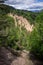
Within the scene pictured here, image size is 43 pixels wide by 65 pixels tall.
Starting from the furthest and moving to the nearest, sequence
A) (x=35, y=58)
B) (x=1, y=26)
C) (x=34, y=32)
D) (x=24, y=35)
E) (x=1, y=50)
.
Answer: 1. (x=24, y=35)
2. (x=34, y=32)
3. (x=35, y=58)
4. (x=1, y=50)
5. (x=1, y=26)

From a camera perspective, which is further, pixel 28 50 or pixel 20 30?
pixel 20 30

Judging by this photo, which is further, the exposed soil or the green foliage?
the green foliage

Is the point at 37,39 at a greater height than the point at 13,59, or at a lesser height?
greater

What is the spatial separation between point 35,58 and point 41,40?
59.5 inches

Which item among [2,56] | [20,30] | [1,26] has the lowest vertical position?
[2,56]

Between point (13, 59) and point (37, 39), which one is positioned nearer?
point (13, 59)

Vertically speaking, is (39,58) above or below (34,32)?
below

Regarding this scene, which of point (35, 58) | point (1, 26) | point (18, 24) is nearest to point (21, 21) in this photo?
point (18, 24)

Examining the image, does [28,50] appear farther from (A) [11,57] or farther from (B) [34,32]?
(A) [11,57]

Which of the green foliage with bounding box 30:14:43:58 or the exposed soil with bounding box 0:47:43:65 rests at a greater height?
the green foliage with bounding box 30:14:43:58

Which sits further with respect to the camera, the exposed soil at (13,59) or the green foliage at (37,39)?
the green foliage at (37,39)

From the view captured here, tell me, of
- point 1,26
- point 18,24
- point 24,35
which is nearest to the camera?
point 1,26

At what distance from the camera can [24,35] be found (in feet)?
79.1

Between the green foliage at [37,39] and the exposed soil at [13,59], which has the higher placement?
the green foliage at [37,39]
